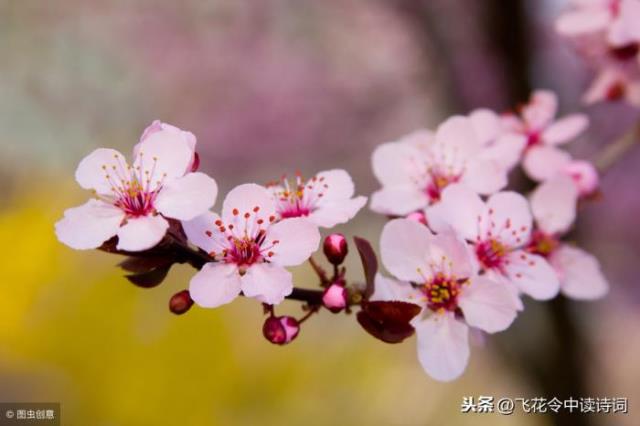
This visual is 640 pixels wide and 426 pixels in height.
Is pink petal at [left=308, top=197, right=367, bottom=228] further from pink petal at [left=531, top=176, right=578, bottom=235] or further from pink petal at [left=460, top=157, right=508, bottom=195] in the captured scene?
pink petal at [left=531, top=176, right=578, bottom=235]

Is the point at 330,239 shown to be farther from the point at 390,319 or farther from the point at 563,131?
the point at 563,131

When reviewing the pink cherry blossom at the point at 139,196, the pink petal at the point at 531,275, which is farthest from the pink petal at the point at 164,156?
the pink petal at the point at 531,275

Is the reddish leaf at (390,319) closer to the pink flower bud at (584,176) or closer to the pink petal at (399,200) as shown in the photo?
the pink petal at (399,200)

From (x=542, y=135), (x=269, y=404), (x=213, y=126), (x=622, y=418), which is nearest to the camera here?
(x=542, y=135)

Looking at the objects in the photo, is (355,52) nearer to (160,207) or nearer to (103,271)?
(103,271)

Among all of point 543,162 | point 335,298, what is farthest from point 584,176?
point 335,298

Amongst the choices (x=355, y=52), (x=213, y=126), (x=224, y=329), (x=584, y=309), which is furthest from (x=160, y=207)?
(x=213, y=126)
